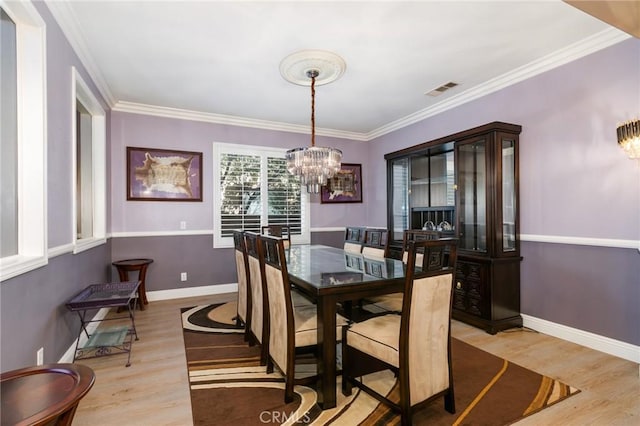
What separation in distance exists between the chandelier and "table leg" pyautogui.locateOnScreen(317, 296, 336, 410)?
1618mm

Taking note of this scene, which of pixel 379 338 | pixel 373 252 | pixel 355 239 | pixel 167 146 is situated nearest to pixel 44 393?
pixel 379 338

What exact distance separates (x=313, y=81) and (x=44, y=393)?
3131mm

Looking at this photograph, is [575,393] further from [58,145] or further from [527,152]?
[58,145]

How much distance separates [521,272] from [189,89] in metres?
4.28

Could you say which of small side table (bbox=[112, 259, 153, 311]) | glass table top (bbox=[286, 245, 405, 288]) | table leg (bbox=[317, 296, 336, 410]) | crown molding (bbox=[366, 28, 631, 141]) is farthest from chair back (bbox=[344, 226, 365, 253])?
small side table (bbox=[112, 259, 153, 311])

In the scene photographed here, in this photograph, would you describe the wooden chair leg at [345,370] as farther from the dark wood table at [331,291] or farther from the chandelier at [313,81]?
the chandelier at [313,81]

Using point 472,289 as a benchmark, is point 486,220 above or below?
above

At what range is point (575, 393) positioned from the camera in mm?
2184

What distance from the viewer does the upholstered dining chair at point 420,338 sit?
5.78 ft

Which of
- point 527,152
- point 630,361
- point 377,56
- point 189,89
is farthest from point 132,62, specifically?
point 630,361

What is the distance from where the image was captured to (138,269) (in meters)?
4.13

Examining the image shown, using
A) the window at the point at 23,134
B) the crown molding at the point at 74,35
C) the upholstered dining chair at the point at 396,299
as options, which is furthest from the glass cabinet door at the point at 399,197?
the window at the point at 23,134

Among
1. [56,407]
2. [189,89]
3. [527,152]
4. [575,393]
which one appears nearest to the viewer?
[56,407]

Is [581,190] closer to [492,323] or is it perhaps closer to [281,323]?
[492,323]
